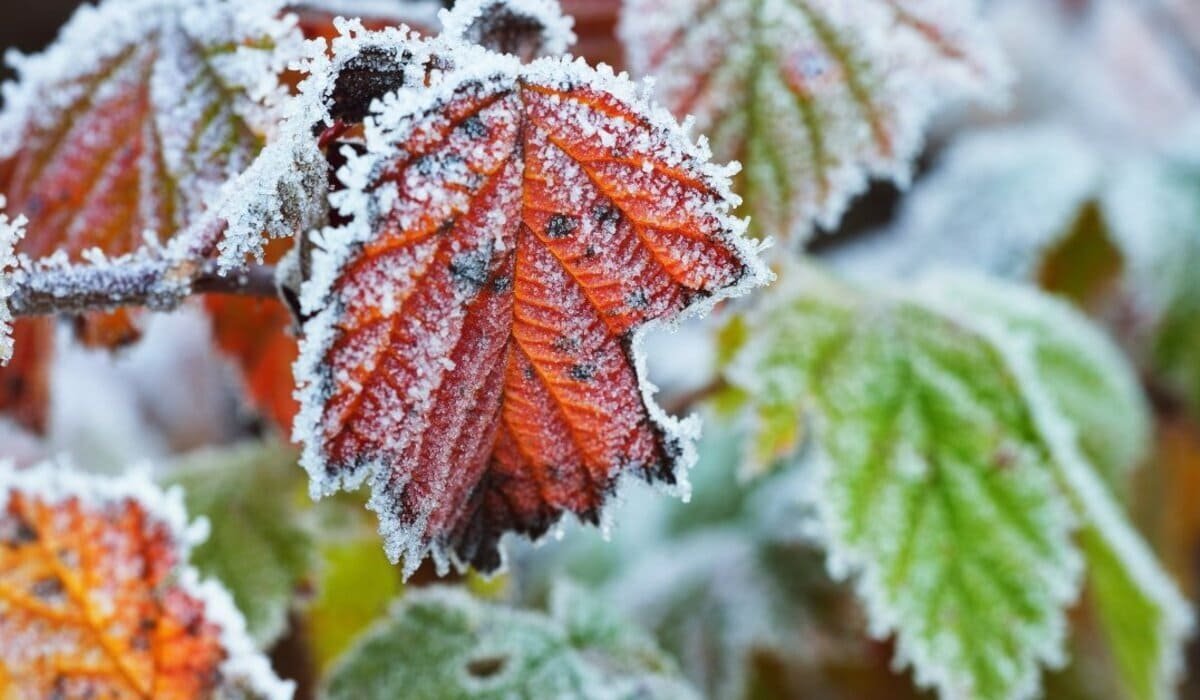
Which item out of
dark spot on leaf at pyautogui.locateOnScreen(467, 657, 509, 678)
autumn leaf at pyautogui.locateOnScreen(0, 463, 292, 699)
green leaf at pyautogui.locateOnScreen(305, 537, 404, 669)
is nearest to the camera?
autumn leaf at pyautogui.locateOnScreen(0, 463, 292, 699)

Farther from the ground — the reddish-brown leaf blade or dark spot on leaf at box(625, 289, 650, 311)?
Result: the reddish-brown leaf blade

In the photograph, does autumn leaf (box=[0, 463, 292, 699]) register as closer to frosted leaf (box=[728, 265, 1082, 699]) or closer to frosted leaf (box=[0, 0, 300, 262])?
frosted leaf (box=[0, 0, 300, 262])

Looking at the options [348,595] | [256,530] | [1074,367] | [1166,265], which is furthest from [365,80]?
[1166,265]

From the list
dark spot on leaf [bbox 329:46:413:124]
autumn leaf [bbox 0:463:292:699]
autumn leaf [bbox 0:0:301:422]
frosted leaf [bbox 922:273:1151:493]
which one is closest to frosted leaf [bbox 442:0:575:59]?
dark spot on leaf [bbox 329:46:413:124]

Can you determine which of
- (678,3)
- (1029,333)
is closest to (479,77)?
(678,3)

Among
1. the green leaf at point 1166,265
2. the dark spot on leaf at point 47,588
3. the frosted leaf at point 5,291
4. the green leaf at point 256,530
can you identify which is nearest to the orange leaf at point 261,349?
the green leaf at point 256,530

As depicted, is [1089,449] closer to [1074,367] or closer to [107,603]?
[1074,367]
